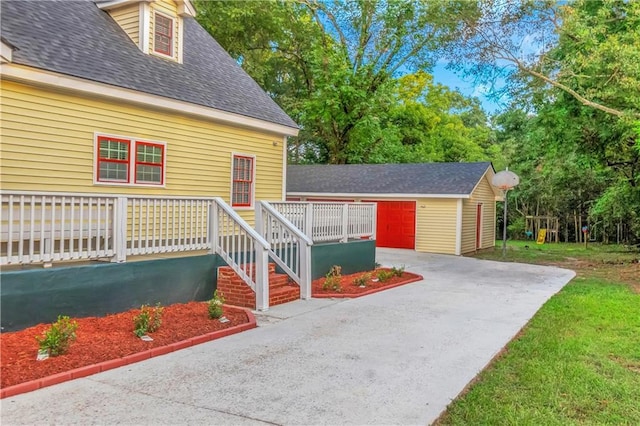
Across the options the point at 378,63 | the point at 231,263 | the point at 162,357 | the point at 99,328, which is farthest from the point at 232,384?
the point at 378,63

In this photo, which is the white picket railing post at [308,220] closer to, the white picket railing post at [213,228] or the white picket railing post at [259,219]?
the white picket railing post at [259,219]

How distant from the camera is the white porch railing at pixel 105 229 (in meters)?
5.18

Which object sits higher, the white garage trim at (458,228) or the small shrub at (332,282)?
the white garage trim at (458,228)

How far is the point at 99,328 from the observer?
17.8 feet

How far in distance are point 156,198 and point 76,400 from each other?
336cm

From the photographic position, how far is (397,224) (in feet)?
63.2

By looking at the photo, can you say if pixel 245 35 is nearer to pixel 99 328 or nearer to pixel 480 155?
pixel 480 155

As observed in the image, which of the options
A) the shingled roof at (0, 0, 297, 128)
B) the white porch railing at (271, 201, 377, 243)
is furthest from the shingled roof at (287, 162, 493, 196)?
the shingled roof at (0, 0, 297, 128)

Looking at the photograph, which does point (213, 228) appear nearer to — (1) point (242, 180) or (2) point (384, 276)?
(1) point (242, 180)

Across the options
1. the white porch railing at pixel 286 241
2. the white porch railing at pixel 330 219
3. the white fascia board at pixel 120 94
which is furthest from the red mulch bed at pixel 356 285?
the white fascia board at pixel 120 94

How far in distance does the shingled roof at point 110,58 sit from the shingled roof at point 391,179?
8573 millimetres

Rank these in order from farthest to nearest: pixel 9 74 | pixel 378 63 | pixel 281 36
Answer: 1. pixel 378 63
2. pixel 281 36
3. pixel 9 74

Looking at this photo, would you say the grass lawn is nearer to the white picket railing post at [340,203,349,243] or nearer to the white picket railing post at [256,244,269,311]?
the white picket railing post at [256,244,269,311]

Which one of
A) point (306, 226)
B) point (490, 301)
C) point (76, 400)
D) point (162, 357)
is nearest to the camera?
point (76, 400)
